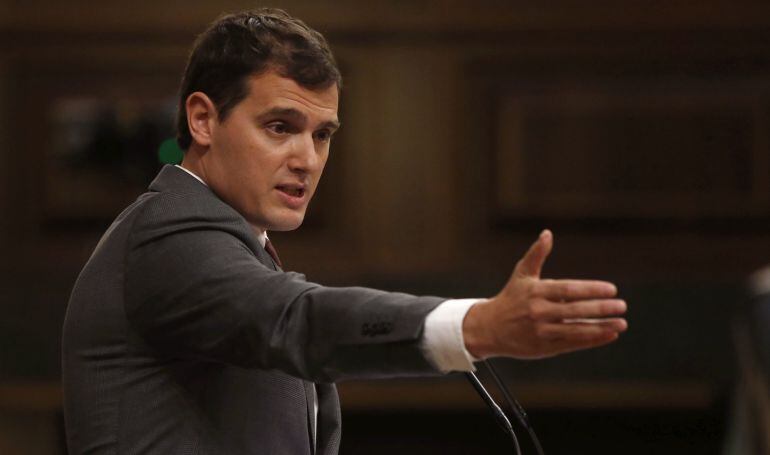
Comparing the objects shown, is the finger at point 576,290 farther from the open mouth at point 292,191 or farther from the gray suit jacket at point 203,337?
the open mouth at point 292,191

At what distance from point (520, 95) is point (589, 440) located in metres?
1.33

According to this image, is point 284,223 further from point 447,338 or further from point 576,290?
point 576,290

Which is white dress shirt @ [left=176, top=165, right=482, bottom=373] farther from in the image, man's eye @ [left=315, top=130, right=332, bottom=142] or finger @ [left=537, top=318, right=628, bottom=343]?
man's eye @ [left=315, top=130, right=332, bottom=142]

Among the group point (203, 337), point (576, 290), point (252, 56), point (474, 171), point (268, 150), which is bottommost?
point (474, 171)

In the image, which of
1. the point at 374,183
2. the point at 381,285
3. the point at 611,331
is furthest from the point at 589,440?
the point at 611,331

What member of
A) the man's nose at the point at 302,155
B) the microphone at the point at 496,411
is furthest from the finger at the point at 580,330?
the man's nose at the point at 302,155

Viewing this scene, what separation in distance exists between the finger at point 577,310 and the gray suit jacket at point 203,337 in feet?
0.57

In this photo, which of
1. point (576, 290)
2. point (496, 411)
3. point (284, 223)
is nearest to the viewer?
point (576, 290)

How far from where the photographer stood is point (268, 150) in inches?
74.5

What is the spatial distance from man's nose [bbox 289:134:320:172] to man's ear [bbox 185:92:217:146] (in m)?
0.14

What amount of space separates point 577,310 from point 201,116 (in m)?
→ 0.81

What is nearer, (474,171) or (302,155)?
(302,155)

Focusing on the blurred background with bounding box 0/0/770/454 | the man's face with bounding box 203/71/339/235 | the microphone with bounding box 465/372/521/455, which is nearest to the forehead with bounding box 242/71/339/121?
the man's face with bounding box 203/71/339/235

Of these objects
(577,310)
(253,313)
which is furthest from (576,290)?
(253,313)
